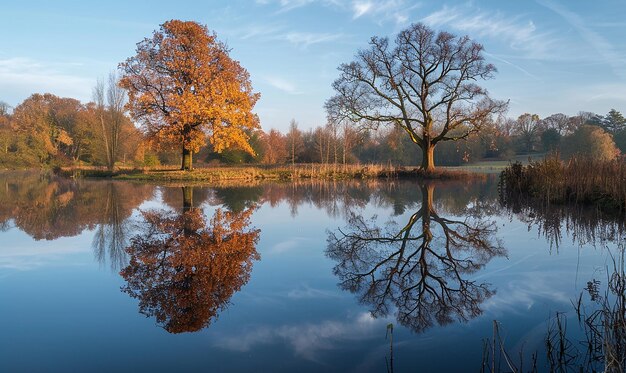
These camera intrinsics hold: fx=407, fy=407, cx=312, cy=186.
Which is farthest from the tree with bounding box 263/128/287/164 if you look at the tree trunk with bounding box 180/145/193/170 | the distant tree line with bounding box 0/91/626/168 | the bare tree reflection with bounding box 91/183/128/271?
the bare tree reflection with bounding box 91/183/128/271

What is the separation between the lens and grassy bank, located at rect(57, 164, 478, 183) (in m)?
24.7

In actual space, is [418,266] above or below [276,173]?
below

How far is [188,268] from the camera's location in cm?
511

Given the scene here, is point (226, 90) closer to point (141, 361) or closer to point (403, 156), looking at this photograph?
point (141, 361)

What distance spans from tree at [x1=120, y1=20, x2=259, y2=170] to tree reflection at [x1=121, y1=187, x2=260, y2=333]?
1616 centimetres

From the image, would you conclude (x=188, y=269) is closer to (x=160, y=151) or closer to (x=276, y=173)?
(x=276, y=173)

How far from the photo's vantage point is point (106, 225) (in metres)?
8.75

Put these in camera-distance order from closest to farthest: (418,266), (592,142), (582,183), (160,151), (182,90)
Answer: (418,266) → (582,183) → (182,90) → (160,151) → (592,142)

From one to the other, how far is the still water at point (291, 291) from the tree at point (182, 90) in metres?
15.6

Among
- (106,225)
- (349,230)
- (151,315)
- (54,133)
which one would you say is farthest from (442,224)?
(54,133)

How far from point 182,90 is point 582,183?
2121 centimetres

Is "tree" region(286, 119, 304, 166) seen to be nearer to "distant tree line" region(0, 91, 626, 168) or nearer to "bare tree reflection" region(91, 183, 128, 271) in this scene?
"distant tree line" region(0, 91, 626, 168)

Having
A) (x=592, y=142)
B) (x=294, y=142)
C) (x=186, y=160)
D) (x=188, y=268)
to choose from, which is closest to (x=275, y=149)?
(x=294, y=142)

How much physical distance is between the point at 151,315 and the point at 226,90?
22.0m
